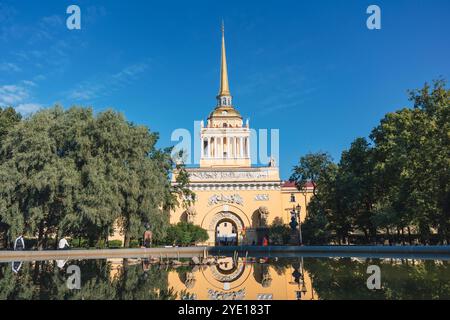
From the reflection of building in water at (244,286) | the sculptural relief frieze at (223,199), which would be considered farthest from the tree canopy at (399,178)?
the reflection of building in water at (244,286)

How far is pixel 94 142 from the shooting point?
81.2ft

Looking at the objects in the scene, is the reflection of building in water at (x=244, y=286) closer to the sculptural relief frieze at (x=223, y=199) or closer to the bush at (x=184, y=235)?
the bush at (x=184, y=235)

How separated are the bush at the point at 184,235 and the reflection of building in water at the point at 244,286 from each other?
28.2 metres

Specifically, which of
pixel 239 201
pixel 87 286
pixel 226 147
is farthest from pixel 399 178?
pixel 226 147

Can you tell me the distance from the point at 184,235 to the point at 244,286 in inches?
1297

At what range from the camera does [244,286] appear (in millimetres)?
9836

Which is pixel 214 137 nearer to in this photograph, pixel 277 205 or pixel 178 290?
pixel 277 205

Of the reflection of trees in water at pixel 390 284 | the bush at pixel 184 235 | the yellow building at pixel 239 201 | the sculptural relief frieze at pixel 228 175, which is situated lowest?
the bush at pixel 184 235

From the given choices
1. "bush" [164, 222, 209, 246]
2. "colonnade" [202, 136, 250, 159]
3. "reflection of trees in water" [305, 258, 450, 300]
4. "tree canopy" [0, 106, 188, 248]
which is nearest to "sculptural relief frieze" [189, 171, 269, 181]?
"colonnade" [202, 136, 250, 159]

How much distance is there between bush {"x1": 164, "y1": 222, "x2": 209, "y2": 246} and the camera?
40531 millimetres

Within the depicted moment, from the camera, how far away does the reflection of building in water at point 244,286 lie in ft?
27.4

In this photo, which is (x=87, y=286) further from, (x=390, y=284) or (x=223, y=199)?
(x=223, y=199)

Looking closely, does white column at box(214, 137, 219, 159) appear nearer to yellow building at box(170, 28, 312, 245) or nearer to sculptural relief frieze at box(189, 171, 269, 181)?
yellow building at box(170, 28, 312, 245)

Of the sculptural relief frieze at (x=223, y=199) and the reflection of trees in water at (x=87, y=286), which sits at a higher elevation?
the sculptural relief frieze at (x=223, y=199)
